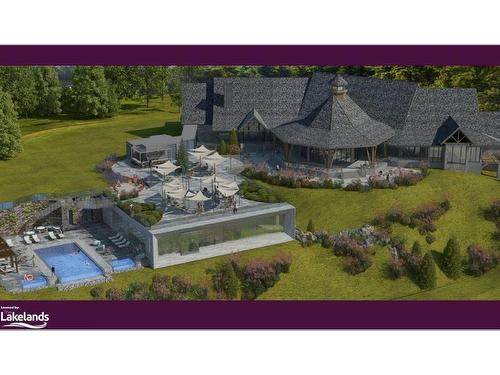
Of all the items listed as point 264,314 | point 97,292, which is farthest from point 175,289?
point 264,314

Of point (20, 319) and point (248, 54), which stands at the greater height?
point (248, 54)

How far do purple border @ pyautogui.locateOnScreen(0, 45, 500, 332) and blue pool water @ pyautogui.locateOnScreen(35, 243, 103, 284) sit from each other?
3785 mm

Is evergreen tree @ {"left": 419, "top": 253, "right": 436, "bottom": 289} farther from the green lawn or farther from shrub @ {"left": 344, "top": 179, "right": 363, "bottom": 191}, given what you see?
shrub @ {"left": 344, "top": 179, "right": 363, "bottom": 191}

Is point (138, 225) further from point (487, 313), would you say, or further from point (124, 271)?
point (487, 313)

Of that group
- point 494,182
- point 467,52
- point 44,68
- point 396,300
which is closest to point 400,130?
point 494,182

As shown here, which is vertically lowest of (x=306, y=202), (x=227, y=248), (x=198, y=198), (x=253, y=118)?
(x=227, y=248)

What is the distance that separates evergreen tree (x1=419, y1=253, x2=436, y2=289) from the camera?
47.7m

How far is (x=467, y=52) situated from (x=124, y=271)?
26328mm

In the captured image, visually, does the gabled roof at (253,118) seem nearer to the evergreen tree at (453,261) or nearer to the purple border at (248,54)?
the purple border at (248,54)

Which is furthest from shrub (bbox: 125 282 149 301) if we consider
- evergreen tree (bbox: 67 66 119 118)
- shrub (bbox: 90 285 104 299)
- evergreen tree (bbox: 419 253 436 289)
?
evergreen tree (bbox: 419 253 436 289)

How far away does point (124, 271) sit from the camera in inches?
1906

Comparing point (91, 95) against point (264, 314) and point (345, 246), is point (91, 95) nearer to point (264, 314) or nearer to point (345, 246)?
point (345, 246)

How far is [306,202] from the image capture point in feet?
178

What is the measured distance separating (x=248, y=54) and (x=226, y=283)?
47.6 feet
